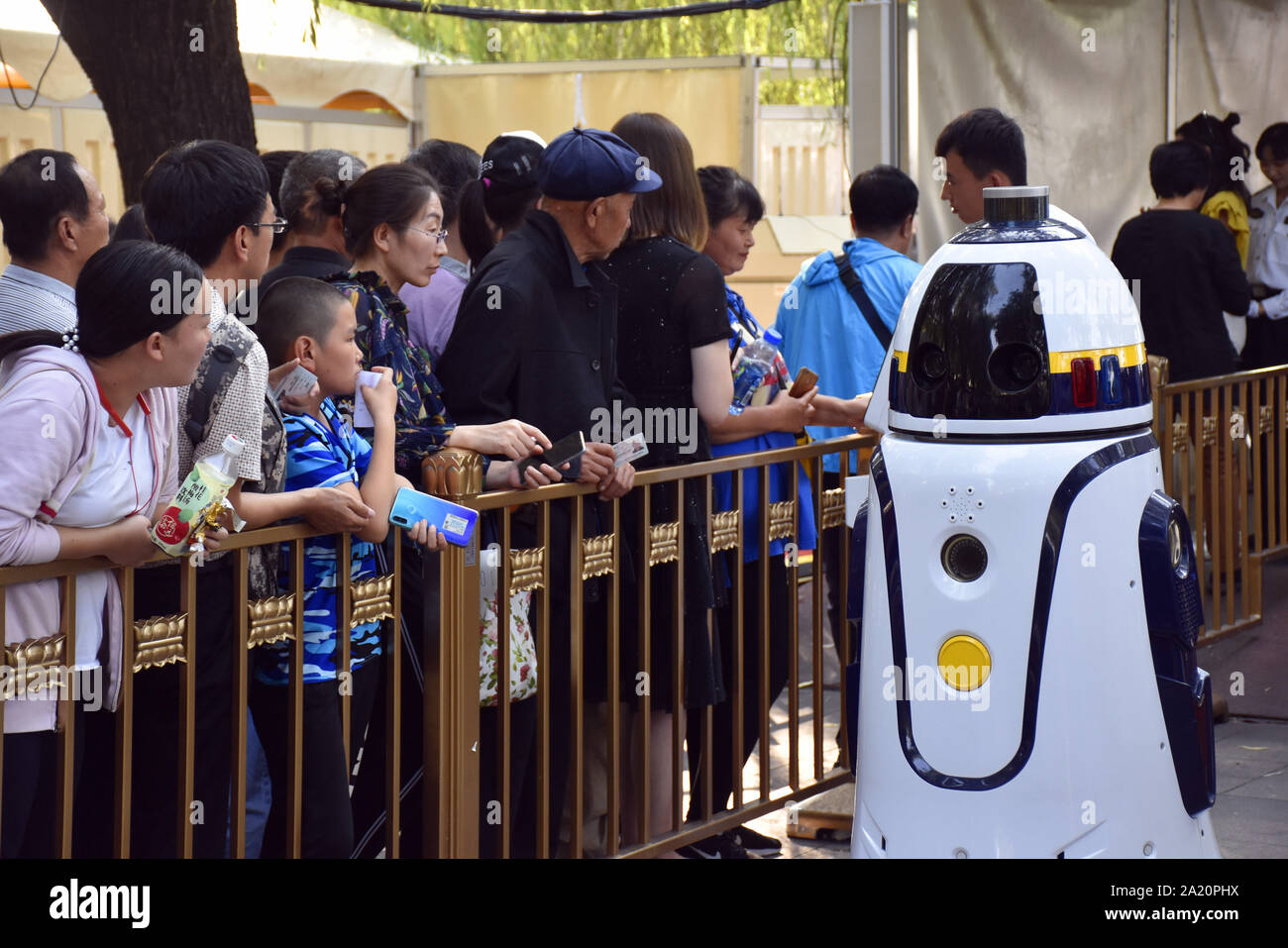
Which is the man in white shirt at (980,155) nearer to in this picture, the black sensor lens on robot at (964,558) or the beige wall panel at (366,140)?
the black sensor lens on robot at (964,558)

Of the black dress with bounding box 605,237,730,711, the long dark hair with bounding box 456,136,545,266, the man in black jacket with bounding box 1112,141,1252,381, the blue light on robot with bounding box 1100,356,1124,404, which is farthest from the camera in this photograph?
the man in black jacket with bounding box 1112,141,1252,381

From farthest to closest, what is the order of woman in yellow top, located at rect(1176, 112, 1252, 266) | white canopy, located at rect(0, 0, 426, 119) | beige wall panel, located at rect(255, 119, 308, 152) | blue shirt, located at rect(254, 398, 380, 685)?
beige wall panel, located at rect(255, 119, 308, 152), woman in yellow top, located at rect(1176, 112, 1252, 266), white canopy, located at rect(0, 0, 426, 119), blue shirt, located at rect(254, 398, 380, 685)

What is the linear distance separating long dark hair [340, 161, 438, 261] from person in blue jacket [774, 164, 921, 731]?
69.0 inches

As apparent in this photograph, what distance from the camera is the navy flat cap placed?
414cm

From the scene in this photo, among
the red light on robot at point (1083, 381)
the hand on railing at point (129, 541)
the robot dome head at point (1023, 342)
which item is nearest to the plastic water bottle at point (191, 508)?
the hand on railing at point (129, 541)

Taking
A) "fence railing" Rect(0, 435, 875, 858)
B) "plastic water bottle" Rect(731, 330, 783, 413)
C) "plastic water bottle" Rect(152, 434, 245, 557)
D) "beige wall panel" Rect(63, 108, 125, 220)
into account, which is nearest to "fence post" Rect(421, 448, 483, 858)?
"fence railing" Rect(0, 435, 875, 858)

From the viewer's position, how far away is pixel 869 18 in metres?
7.71

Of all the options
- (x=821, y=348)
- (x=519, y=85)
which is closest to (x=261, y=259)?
(x=821, y=348)

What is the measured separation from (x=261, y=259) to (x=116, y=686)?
1.07 metres

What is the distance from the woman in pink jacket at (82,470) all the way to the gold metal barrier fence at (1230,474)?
427cm

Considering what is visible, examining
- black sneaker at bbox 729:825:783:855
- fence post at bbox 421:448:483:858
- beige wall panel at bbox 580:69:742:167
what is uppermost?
beige wall panel at bbox 580:69:742:167

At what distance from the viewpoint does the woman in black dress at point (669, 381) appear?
4445 millimetres

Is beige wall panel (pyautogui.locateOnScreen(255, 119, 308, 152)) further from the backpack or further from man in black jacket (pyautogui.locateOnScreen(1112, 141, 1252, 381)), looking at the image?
Answer: the backpack
